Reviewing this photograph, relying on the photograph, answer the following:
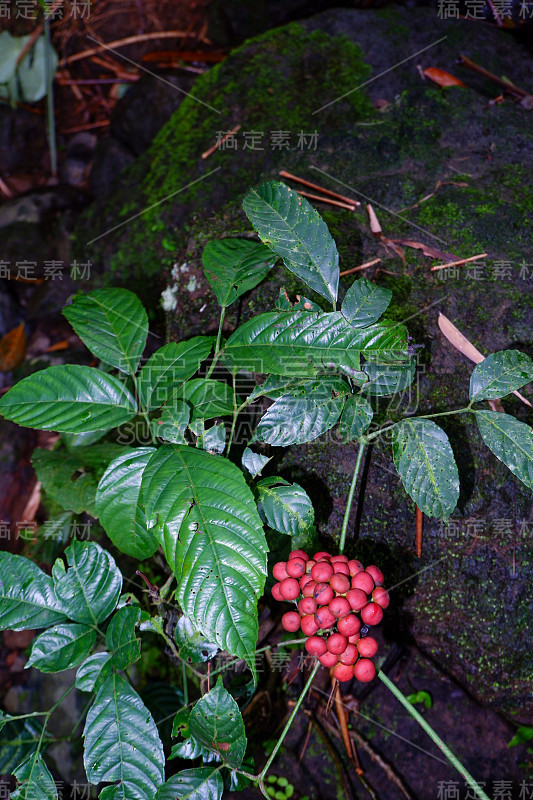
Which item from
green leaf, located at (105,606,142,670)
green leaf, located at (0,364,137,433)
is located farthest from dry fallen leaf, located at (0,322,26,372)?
green leaf, located at (105,606,142,670)

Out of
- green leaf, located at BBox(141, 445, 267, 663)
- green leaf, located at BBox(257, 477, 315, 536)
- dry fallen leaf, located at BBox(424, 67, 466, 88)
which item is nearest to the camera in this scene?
green leaf, located at BBox(141, 445, 267, 663)

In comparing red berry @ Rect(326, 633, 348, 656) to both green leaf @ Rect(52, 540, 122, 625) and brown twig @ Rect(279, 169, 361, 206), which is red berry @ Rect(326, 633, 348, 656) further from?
brown twig @ Rect(279, 169, 361, 206)

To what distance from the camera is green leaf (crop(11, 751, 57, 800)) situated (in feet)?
4.75

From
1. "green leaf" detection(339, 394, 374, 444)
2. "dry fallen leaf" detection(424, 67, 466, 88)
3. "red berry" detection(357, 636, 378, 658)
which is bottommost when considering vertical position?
"red berry" detection(357, 636, 378, 658)

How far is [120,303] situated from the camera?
1692mm

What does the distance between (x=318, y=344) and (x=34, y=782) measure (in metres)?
1.40

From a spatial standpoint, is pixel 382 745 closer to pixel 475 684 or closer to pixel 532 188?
pixel 475 684

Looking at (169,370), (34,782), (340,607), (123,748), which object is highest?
(169,370)

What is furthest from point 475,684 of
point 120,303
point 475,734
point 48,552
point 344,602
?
point 120,303

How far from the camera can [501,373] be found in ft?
4.88

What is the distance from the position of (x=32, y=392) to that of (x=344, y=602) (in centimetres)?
98

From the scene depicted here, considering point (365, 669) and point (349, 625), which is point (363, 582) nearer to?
point (349, 625)

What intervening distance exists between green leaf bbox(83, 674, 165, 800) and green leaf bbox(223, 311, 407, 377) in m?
0.96

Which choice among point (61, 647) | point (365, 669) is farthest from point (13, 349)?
point (365, 669)
